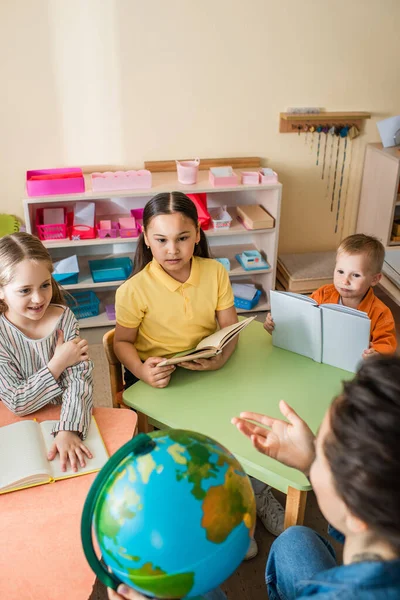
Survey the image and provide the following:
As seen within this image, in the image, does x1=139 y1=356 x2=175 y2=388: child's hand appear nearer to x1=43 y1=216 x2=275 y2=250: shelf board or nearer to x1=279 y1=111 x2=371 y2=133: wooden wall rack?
x1=43 y1=216 x2=275 y2=250: shelf board

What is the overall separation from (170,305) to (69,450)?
68cm

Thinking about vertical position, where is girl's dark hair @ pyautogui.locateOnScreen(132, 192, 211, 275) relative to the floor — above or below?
above

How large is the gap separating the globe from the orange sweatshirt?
127 cm

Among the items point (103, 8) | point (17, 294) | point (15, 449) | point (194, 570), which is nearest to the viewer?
point (194, 570)

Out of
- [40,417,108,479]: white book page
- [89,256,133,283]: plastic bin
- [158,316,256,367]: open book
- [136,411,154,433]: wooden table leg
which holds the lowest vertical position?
[89,256,133,283]: plastic bin

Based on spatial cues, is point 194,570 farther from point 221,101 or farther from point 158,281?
point 221,101

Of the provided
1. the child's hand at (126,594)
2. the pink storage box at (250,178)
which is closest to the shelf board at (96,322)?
the pink storage box at (250,178)

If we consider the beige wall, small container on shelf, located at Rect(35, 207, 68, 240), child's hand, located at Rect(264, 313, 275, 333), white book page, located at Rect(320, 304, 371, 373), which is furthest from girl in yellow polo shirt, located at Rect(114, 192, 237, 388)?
the beige wall

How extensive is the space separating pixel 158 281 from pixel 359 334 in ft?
2.32

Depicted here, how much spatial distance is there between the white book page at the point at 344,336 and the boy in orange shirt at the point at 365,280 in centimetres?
24

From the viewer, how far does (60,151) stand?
11.1 ft

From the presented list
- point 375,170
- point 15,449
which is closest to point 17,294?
point 15,449

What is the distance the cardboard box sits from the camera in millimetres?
3357

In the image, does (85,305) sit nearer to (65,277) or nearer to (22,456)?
(65,277)
